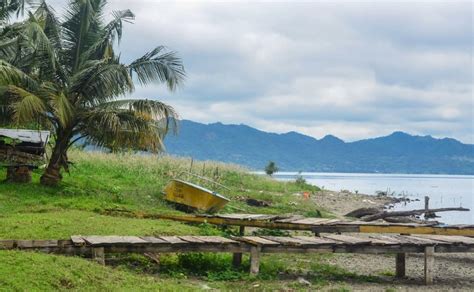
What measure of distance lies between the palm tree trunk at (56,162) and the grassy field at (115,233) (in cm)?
38

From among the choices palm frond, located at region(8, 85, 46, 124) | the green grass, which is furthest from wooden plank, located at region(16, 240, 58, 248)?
palm frond, located at region(8, 85, 46, 124)

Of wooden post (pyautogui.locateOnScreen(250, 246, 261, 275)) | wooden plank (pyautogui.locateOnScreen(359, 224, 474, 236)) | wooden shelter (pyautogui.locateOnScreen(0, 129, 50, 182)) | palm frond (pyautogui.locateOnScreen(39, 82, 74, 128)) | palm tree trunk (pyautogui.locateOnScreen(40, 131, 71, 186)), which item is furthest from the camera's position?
wooden shelter (pyautogui.locateOnScreen(0, 129, 50, 182))

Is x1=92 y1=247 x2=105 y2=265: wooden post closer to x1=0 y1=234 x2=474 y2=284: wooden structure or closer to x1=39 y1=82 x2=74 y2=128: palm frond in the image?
x1=0 y1=234 x2=474 y2=284: wooden structure

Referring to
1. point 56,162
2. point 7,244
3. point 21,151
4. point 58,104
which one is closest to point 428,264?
point 7,244

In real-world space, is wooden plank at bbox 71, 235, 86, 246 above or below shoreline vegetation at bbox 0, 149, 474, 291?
above

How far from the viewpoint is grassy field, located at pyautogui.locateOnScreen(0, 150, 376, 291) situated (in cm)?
766

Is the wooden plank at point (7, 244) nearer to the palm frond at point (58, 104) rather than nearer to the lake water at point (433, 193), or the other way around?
the palm frond at point (58, 104)

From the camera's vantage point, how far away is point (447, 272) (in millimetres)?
12016

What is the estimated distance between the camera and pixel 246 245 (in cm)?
972

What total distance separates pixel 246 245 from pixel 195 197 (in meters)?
9.29

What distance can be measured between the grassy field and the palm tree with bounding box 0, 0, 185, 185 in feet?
6.27

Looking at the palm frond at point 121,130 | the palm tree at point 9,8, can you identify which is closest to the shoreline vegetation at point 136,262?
A: the palm frond at point 121,130

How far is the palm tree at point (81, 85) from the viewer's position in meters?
17.6

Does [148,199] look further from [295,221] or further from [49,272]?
[49,272]
